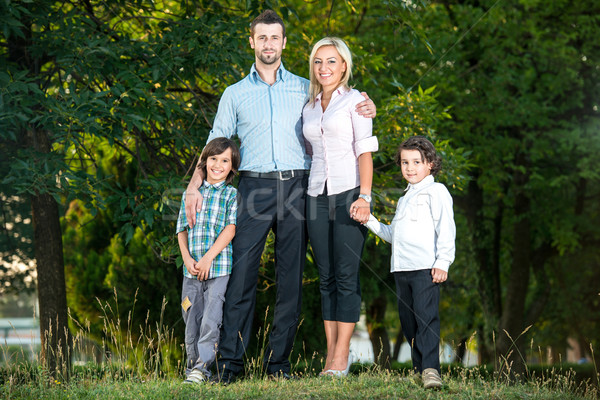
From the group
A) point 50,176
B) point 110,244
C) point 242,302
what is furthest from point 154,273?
point 242,302

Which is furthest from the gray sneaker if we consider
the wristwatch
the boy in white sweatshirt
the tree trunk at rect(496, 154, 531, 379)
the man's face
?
the tree trunk at rect(496, 154, 531, 379)

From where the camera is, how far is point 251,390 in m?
4.16

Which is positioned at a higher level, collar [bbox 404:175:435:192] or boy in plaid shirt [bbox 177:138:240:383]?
collar [bbox 404:175:435:192]

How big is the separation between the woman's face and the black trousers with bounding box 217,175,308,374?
730mm

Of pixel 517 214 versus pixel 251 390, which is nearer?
pixel 251 390

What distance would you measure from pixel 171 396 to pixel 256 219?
134cm

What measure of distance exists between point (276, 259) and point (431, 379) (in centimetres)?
139

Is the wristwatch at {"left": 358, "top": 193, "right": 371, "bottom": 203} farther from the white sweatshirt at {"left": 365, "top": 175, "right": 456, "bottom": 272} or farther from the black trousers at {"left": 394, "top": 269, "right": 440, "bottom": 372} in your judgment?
the black trousers at {"left": 394, "top": 269, "right": 440, "bottom": 372}

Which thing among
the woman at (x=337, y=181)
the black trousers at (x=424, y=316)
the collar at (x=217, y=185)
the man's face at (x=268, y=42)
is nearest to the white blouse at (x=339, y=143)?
the woman at (x=337, y=181)

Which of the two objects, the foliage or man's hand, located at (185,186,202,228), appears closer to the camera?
man's hand, located at (185,186,202,228)

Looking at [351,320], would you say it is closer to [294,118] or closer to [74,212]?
[294,118]

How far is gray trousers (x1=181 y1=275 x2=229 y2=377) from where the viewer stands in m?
4.49

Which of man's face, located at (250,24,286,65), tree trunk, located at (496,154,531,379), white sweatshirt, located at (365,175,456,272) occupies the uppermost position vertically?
man's face, located at (250,24,286,65)

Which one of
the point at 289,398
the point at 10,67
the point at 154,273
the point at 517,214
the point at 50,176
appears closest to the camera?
the point at 289,398
